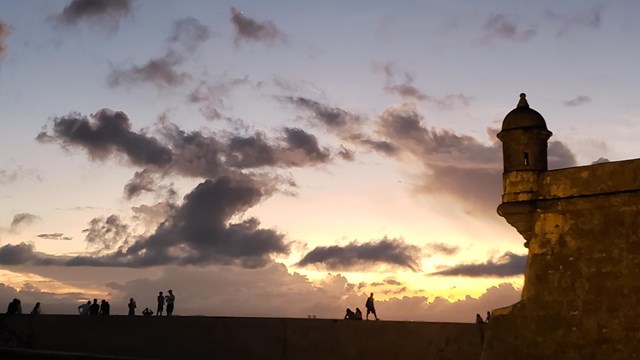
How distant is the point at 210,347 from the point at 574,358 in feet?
25.5

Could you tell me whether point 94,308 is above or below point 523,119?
below

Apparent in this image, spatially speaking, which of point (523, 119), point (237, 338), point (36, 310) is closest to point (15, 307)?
point (36, 310)

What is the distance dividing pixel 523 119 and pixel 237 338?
7.64m

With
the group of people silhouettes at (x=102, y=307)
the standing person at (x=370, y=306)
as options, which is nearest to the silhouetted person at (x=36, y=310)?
the group of people silhouettes at (x=102, y=307)

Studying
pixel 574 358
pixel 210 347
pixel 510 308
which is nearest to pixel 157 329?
pixel 210 347

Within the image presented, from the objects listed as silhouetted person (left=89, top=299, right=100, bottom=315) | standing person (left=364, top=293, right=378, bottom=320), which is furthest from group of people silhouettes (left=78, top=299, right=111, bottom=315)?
standing person (left=364, top=293, right=378, bottom=320)

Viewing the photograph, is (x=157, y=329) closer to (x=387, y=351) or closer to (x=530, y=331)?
(x=387, y=351)

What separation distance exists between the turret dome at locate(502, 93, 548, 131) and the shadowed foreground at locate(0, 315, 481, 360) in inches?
159

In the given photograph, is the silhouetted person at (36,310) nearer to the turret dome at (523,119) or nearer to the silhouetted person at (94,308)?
the silhouetted person at (94,308)

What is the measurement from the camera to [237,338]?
55.4 ft

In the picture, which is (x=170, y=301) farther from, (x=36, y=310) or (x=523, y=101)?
(x=523, y=101)

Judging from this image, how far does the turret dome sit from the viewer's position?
14852 millimetres

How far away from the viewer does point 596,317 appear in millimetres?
13359

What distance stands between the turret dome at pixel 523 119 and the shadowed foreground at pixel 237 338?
13.3 feet
